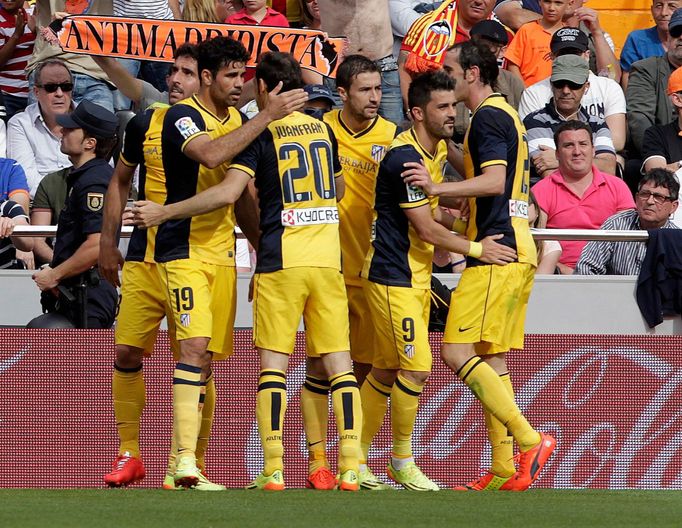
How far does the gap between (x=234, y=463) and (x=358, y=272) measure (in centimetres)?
188

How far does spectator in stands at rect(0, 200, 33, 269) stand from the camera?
31.0 ft

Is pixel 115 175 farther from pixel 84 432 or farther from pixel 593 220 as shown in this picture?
pixel 593 220

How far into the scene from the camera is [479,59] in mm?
7992

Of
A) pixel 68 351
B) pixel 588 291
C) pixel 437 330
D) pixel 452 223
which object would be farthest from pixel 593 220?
pixel 68 351

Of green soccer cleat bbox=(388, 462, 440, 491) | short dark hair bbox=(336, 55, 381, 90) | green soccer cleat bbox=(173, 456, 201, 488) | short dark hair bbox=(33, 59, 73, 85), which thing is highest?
short dark hair bbox=(33, 59, 73, 85)

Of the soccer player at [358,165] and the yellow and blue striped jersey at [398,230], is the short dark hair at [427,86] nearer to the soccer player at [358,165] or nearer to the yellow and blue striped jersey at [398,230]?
the yellow and blue striped jersey at [398,230]

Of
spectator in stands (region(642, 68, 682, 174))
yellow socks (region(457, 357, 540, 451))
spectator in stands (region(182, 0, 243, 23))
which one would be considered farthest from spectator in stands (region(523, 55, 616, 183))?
yellow socks (region(457, 357, 540, 451))

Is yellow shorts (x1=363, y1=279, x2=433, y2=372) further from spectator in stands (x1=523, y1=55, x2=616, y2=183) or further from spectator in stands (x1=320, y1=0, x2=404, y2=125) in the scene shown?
spectator in stands (x1=320, y1=0, x2=404, y2=125)

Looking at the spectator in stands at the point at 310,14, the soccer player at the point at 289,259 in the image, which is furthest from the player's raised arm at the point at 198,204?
the spectator in stands at the point at 310,14

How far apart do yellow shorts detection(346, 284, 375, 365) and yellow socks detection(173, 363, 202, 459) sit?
1299 mm

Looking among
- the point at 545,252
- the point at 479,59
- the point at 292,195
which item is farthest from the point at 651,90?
the point at 292,195

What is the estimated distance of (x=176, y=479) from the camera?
739 centimetres

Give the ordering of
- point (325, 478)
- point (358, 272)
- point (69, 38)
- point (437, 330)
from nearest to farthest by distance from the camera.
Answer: point (325, 478) → point (358, 272) → point (437, 330) → point (69, 38)

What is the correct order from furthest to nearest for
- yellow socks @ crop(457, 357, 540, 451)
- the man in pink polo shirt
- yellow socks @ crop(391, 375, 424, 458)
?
the man in pink polo shirt → yellow socks @ crop(391, 375, 424, 458) → yellow socks @ crop(457, 357, 540, 451)
